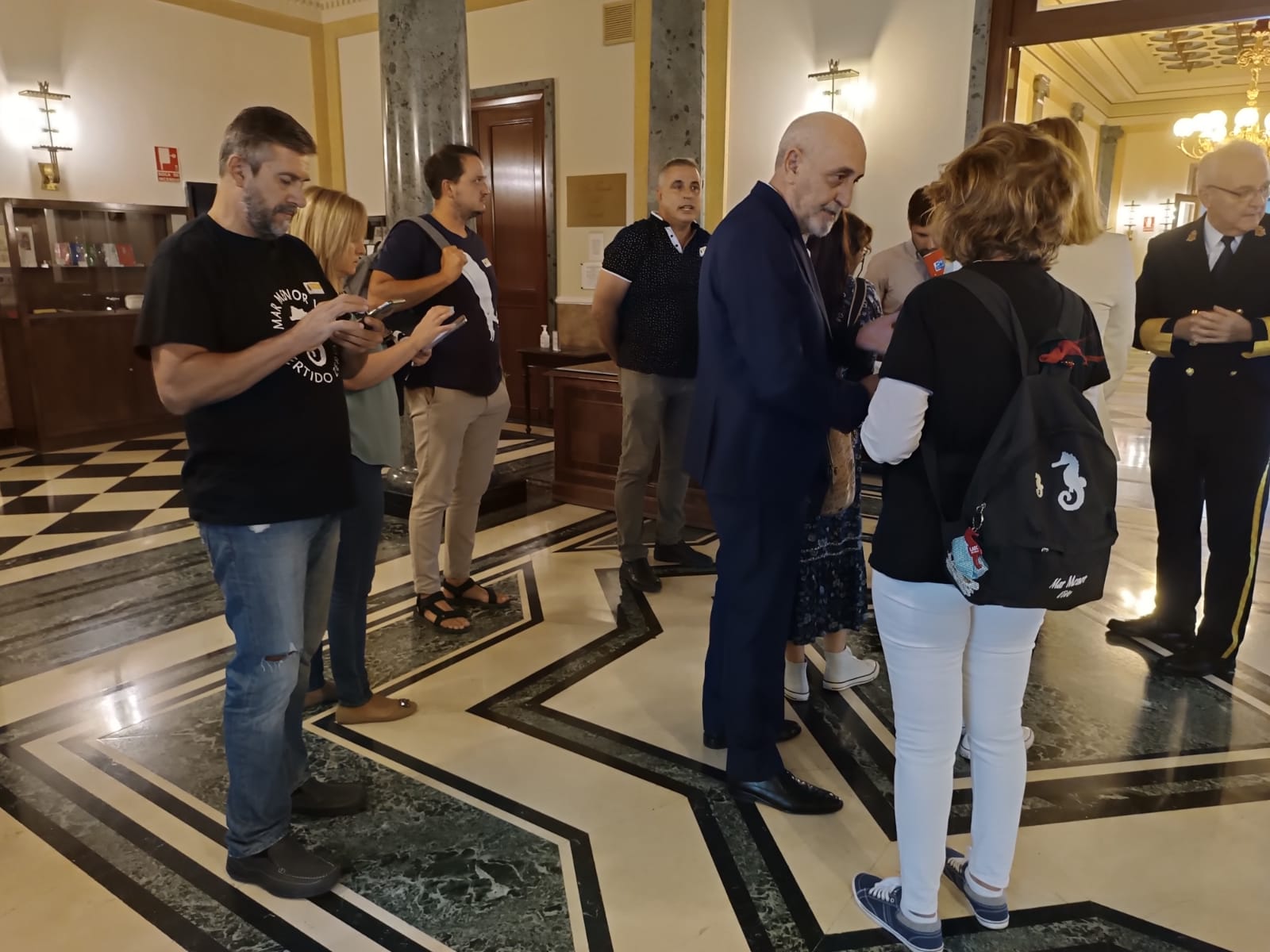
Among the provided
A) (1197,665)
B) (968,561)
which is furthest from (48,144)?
(1197,665)

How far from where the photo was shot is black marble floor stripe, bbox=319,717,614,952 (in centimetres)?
185

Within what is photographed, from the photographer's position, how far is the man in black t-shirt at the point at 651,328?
3605 mm

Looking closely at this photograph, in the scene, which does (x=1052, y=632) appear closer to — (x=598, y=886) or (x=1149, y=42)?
(x=598, y=886)

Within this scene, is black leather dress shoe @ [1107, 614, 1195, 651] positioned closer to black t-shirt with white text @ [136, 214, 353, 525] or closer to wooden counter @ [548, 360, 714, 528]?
wooden counter @ [548, 360, 714, 528]

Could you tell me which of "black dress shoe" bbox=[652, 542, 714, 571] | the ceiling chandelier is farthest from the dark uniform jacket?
the ceiling chandelier

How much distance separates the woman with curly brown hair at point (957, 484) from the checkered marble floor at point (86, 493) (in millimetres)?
3837

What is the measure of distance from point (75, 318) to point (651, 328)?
17.2 feet

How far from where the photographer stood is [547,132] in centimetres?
→ 760

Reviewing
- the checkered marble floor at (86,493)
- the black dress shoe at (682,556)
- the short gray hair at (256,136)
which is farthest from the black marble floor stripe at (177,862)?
the black dress shoe at (682,556)

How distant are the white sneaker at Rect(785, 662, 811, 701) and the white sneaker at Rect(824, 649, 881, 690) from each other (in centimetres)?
13

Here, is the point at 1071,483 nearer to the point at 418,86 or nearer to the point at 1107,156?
the point at 418,86

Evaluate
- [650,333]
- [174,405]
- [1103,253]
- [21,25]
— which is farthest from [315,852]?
[21,25]

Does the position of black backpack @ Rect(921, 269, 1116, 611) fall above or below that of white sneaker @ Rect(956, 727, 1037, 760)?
above

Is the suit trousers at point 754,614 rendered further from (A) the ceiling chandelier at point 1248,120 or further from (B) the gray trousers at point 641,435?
(A) the ceiling chandelier at point 1248,120
